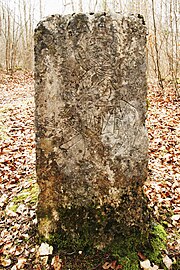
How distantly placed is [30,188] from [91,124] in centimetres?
158

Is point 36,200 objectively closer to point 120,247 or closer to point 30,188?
point 30,188

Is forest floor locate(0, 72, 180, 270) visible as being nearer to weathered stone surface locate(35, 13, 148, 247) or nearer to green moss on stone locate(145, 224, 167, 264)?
green moss on stone locate(145, 224, 167, 264)

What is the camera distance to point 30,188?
363 centimetres

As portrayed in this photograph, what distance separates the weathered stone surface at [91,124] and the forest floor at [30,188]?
304mm

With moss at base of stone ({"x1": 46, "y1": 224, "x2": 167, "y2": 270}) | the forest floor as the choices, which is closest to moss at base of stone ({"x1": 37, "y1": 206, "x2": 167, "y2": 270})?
moss at base of stone ({"x1": 46, "y1": 224, "x2": 167, "y2": 270})

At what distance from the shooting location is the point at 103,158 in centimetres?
250

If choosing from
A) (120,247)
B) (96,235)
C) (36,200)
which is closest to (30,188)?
(36,200)

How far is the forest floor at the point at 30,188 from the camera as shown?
8.68ft

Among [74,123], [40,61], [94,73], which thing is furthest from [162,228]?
[40,61]

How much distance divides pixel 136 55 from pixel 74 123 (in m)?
0.78

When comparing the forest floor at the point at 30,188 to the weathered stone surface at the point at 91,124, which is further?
the forest floor at the point at 30,188

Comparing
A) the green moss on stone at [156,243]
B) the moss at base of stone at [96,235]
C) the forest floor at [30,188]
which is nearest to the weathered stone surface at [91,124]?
the moss at base of stone at [96,235]

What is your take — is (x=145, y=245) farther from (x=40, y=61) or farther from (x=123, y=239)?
(x=40, y=61)

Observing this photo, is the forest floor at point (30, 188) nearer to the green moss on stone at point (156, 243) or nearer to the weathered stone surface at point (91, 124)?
the green moss on stone at point (156, 243)
